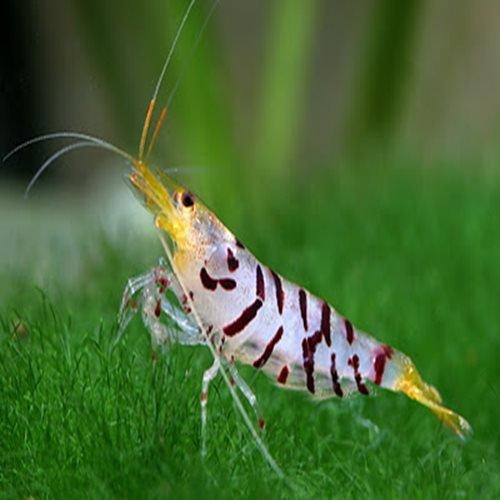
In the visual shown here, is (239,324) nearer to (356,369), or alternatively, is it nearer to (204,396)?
(204,396)

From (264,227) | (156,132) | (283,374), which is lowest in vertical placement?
(264,227)

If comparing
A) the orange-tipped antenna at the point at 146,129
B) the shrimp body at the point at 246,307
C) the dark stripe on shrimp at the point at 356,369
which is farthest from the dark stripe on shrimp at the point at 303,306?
the orange-tipped antenna at the point at 146,129

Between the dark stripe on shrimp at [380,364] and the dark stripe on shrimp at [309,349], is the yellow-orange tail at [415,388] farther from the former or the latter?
the dark stripe on shrimp at [309,349]

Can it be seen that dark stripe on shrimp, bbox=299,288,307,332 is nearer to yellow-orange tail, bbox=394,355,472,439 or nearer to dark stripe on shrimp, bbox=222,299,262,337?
dark stripe on shrimp, bbox=222,299,262,337

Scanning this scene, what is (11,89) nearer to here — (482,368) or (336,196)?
(482,368)

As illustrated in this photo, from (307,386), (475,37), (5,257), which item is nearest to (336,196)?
(5,257)

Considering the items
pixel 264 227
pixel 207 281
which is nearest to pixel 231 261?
pixel 207 281
